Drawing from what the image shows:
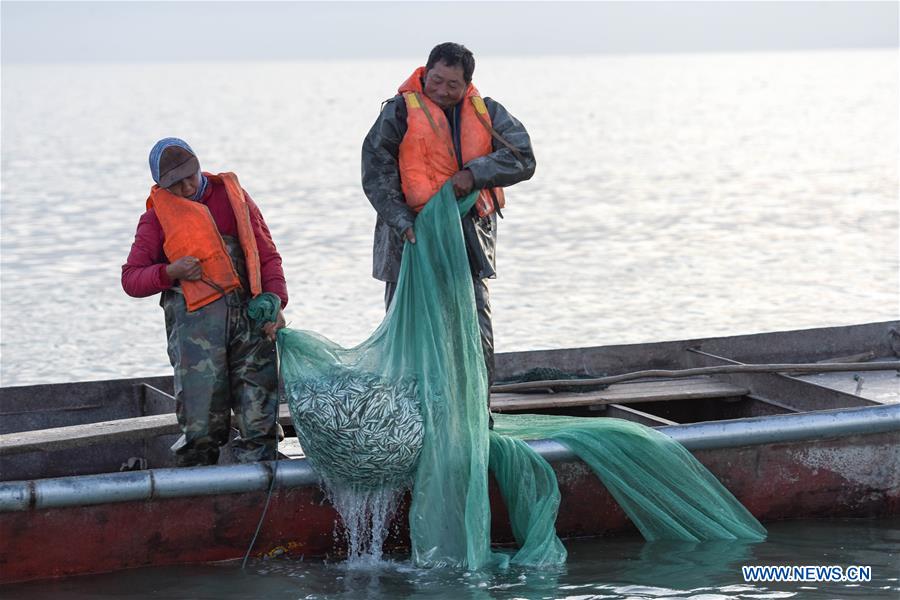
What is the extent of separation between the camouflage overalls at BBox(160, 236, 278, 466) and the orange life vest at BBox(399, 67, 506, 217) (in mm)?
855

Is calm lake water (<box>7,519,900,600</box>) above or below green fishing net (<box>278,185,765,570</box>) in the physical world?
below

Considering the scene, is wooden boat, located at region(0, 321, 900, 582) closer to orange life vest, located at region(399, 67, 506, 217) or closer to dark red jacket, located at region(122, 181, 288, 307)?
dark red jacket, located at region(122, 181, 288, 307)

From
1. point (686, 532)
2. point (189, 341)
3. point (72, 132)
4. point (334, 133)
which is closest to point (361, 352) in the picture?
point (189, 341)

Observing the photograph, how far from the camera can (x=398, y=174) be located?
22.1 feet

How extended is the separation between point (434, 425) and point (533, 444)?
537 millimetres

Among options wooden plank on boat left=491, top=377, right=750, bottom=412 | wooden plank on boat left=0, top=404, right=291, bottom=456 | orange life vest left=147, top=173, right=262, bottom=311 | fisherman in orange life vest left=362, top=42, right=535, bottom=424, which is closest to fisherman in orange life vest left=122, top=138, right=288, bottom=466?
orange life vest left=147, top=173, right=262, bottom=311

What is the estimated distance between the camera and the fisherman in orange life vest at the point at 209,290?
6.35 metres

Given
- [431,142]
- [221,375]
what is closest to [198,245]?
[221,375]

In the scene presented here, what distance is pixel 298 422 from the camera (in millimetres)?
6406

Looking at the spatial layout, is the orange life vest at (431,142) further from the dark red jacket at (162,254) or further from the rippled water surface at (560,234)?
the rippled water surface at (560,234)

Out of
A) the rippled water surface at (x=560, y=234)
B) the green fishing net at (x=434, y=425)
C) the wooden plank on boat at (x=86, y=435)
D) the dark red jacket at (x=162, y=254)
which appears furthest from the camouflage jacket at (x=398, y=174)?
the rippled water surface at (x=560, y=234)

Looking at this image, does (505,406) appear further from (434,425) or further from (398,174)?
(398,174)

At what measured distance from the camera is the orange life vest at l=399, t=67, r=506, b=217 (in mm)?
6605

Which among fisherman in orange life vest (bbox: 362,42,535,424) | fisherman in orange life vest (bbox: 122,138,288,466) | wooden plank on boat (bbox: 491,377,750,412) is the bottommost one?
wooden plank on boat (bbox: 491,377,750,412)
